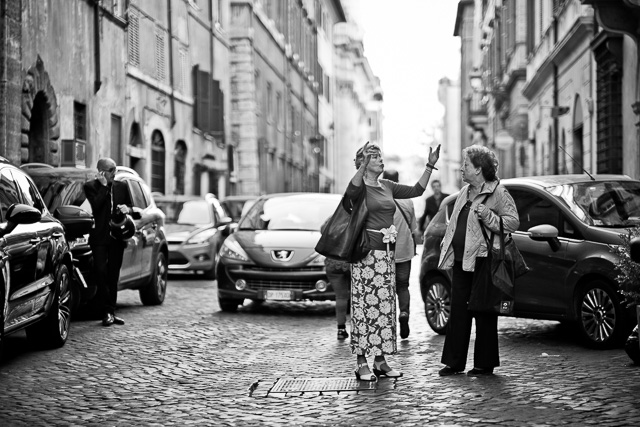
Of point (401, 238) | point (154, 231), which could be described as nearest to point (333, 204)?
point (154, 231)

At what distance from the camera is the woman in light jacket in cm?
898

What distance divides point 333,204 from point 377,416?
8.81 meters

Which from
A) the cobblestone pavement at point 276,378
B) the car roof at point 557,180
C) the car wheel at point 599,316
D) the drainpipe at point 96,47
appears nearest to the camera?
the cobblestone pavement at point 276,378

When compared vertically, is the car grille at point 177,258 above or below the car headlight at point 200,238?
below

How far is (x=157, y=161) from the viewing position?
96.1 feet

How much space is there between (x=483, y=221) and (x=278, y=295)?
545cm

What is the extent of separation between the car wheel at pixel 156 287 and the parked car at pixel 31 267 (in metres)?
4.10

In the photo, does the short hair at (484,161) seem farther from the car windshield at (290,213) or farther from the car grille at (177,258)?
the car grille at (177,258)

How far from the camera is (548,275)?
10.9 m

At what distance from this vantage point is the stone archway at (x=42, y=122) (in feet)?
66.5

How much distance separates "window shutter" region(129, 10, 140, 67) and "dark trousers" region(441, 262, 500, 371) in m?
18.8

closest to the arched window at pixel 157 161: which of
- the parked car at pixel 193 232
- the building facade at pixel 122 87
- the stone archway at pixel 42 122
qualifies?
the building facade at pixel 122 87

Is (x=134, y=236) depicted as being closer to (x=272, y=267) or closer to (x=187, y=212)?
(x=272, y=267)

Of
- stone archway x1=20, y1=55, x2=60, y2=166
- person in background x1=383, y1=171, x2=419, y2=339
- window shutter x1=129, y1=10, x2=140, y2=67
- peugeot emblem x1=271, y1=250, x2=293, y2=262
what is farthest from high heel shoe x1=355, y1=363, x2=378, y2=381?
window shutter x1=129, y1=10, x2=140, y2=67
